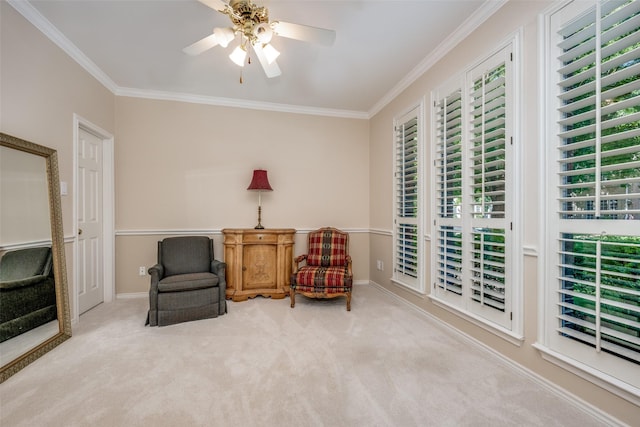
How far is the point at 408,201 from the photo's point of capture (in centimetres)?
342

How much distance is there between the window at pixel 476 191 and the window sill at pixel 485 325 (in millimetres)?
30

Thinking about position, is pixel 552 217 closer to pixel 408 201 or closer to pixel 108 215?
pixel 408 201

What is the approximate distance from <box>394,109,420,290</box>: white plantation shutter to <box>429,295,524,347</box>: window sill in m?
0.48

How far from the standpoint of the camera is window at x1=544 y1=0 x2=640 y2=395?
1428 mm

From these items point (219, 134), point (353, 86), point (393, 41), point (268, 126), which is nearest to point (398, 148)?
point (353, 86)

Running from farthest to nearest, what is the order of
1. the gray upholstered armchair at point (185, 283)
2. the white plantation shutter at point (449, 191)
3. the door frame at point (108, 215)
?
the door frame at point (108, 215) → the gray upholstered armchair at point (185, 283) → the white plantation shutter at point (449, 191)

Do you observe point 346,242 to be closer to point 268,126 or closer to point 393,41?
point 268,126

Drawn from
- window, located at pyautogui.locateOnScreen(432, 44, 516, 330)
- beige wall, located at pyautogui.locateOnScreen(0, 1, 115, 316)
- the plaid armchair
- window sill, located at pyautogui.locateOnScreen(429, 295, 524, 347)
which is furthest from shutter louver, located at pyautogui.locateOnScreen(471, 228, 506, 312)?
beige wall, located at pyautogui.locateOnScreen(0, 1, 115, 316)

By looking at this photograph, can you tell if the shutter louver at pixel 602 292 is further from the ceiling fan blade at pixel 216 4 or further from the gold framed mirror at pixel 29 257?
the gold framed mirror at pixel 29 257

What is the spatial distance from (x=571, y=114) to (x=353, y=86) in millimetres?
2363

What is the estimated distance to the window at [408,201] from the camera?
321 cm

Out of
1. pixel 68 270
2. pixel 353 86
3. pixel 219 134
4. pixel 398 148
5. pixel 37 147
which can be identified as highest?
pixel 353 86

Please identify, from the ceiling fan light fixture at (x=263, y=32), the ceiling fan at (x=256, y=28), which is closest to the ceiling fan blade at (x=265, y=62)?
the ceiling fan at (x=256, y=28)

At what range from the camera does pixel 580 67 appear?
1.65 meters
